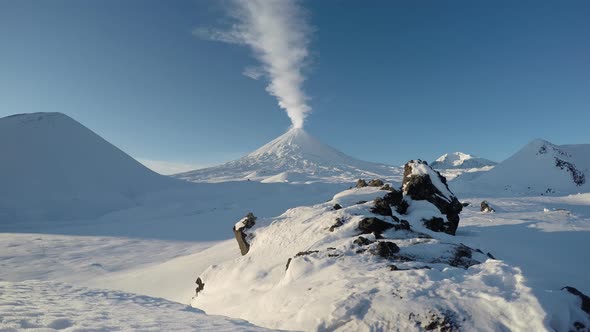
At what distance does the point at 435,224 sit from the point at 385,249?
5553 millimetres

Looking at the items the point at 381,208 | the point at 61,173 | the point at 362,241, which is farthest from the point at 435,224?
the point at 61,173

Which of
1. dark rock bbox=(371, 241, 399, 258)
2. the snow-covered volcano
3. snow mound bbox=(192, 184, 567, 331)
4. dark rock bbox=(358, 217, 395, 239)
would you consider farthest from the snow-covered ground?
the snow-covered volcano

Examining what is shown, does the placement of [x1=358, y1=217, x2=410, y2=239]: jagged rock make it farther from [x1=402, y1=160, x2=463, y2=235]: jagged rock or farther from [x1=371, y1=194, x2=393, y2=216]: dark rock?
[x1=402, y1=160, x2=463, y2=235]: jagged rock

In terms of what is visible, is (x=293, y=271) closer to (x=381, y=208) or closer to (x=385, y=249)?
(x=385, y=249)

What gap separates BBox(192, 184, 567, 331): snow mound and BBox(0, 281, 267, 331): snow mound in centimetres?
131

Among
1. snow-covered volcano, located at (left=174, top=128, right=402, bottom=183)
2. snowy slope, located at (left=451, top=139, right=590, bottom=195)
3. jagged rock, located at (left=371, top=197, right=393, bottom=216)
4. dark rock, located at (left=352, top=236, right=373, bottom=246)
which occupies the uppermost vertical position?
snow-covered volcano, located at (left=174, top=128, right=402, bottom=183)

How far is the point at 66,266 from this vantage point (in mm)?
17984

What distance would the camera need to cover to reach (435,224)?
1205cm

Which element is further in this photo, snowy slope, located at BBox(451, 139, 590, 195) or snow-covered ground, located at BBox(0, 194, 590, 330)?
snowy slope, located at BBox(451, 139, 590, 195)

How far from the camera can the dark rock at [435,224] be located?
39.2 feet

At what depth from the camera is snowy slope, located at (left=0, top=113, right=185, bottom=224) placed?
3814 centimetres

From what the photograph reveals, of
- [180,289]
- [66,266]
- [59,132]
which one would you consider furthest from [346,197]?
[59,132]

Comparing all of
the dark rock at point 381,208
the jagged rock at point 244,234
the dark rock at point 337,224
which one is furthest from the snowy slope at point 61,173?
→ the dark rock at point 381,208

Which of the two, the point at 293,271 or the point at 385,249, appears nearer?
the point at 293,271
